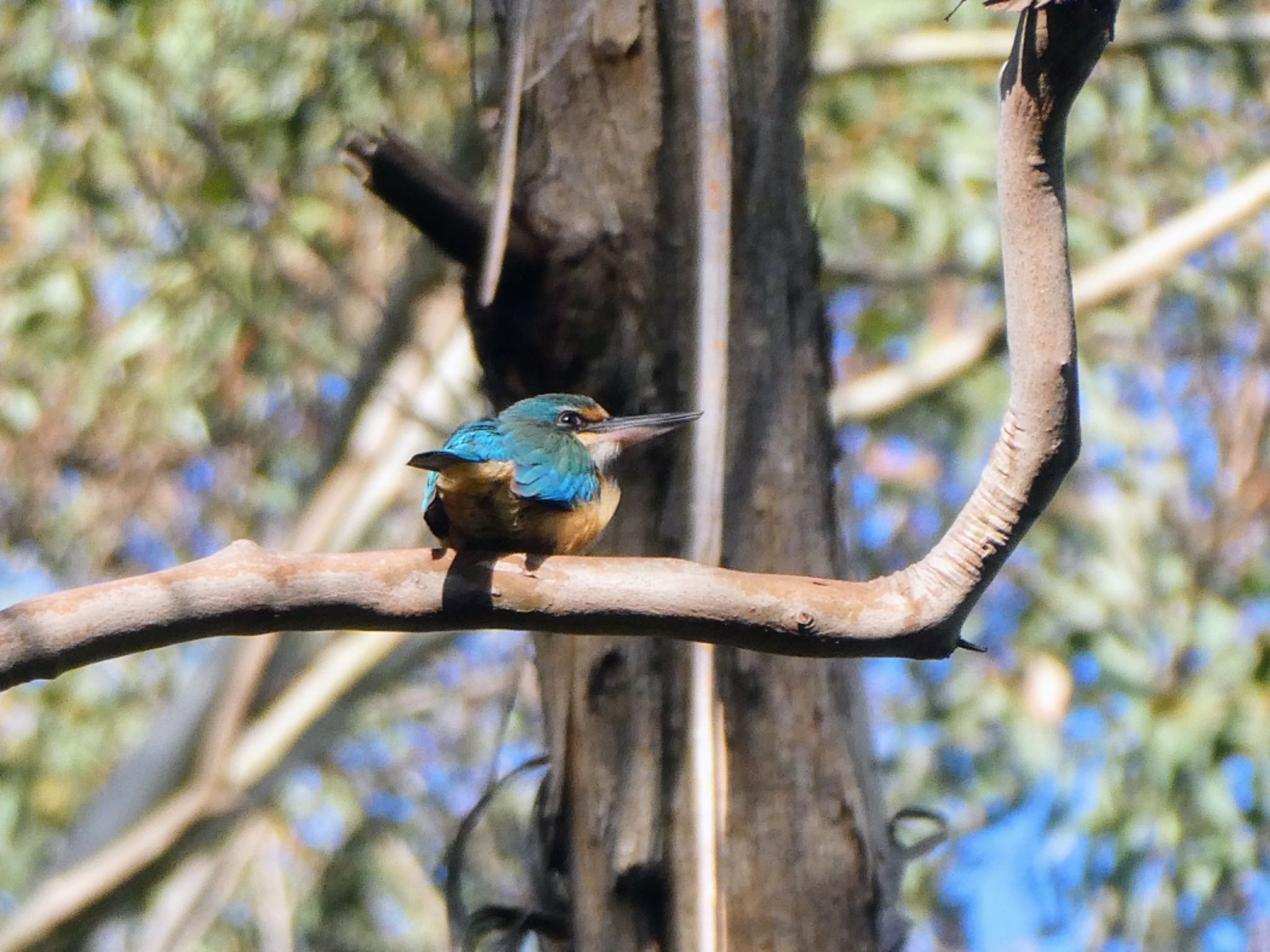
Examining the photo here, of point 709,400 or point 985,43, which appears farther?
point 985,43

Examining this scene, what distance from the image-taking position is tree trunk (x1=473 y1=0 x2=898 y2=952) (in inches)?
94.3

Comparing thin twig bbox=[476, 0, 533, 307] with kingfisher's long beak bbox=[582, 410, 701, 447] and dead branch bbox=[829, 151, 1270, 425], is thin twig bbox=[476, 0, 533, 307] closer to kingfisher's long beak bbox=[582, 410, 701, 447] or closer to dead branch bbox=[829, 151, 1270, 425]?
kingfisher's long beak bbox=[582, 410, 701, 447]

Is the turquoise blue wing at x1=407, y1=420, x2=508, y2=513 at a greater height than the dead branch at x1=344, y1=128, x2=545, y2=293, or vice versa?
the dead branch at x1=344, y1=128, x2=545, y2=293

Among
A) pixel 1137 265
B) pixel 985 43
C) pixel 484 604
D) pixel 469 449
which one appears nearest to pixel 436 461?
pixel 469 449

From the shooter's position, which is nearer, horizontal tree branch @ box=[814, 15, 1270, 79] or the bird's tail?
the bird's tail

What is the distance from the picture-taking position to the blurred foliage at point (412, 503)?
6082 millimetres

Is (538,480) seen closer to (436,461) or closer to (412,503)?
(436,461)

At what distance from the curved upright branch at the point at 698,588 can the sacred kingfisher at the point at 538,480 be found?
26.8 inches

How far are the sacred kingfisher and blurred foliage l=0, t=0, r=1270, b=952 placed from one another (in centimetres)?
290

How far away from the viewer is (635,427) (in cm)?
259

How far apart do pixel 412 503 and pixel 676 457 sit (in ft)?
14.9

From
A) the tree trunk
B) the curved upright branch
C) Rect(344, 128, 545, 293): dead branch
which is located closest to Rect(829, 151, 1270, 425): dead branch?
the tree trunk

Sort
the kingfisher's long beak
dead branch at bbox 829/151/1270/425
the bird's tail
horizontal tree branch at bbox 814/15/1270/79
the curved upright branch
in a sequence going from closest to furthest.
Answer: the curved upright branch
the bird's tail
the kingfisher's long beak
dead branch at bbox 829/151/1270/425
horizontal tree branch at bbox 814/15/1270/79

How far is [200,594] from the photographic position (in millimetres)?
1726
